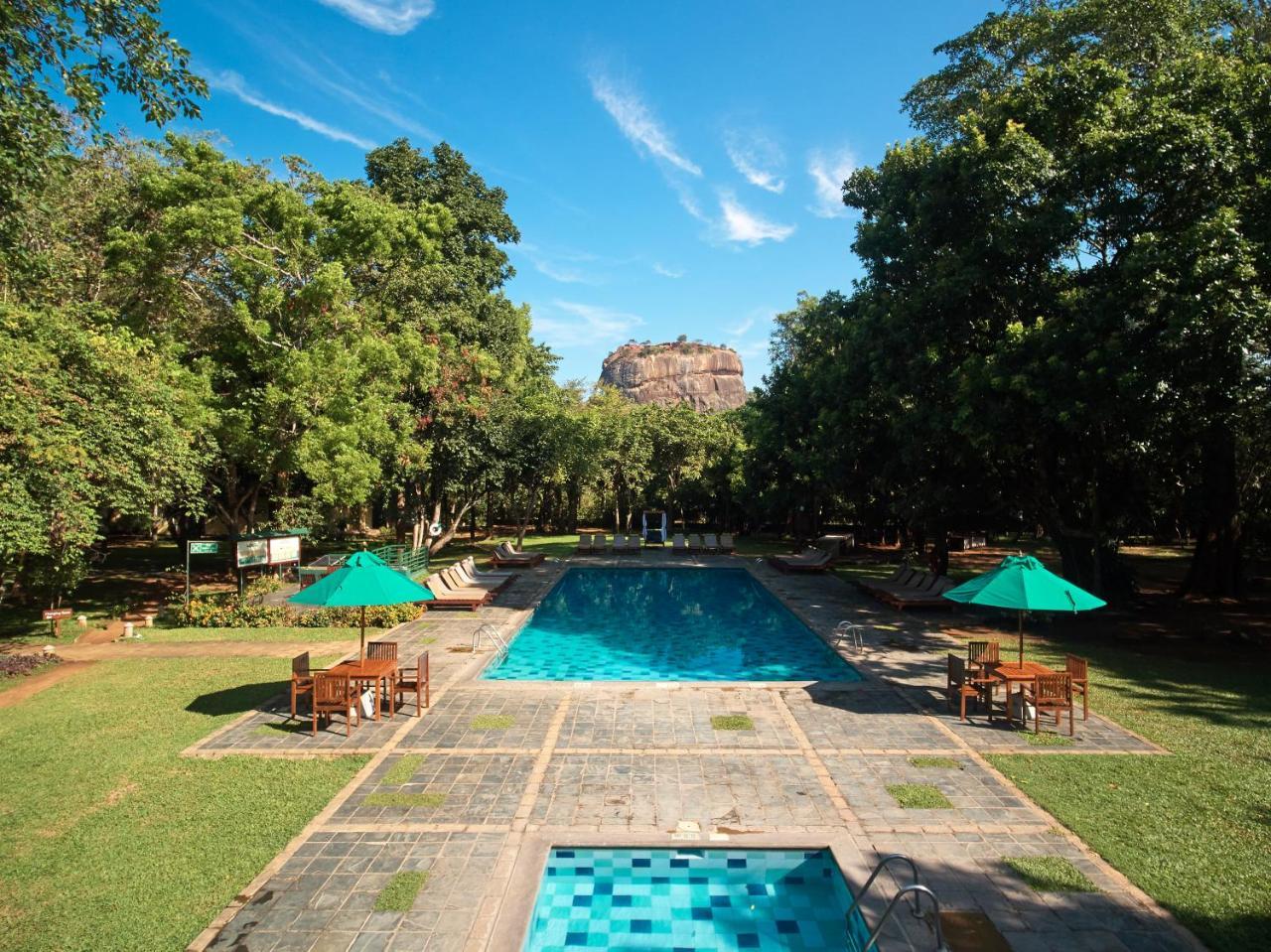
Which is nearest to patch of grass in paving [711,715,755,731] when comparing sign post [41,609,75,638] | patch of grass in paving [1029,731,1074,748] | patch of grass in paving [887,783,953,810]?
patch of grass in paving [887,783,953,810]

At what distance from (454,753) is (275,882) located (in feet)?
9.47

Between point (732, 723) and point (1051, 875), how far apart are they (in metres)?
4.35

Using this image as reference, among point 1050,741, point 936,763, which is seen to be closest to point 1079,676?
point 1050,741

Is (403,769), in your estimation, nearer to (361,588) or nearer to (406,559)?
(361,588)

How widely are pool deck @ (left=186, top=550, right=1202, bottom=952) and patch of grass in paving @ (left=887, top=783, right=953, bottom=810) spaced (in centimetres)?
11

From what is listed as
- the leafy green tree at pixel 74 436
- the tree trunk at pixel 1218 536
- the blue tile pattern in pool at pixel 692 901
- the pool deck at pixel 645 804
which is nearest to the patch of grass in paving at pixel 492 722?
the pool deck at pixel 645 804

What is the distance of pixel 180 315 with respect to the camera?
60.7 ft

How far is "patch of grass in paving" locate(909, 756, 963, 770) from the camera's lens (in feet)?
26.2

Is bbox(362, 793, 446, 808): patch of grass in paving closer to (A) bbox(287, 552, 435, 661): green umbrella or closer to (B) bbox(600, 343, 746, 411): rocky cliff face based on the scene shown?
(A) bbox(287, 552, 435, 661): green umbrella

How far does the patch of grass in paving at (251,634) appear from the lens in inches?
580

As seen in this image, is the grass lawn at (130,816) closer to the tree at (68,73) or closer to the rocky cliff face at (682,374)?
the tree at (68,73)

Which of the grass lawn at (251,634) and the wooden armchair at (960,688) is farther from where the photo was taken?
the grass lawn at (251,634)

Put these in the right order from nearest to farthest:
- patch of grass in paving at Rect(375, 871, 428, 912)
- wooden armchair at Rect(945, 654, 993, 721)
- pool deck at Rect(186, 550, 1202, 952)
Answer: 1. pool deck at Rect(186, 550, 1202, 952)
2. patch of grass in paving at Rect(375, 871, 428, 912)
3. wooden armchair at Rect(945, 654, 993, 721)

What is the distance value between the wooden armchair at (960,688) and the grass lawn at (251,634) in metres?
11.0
